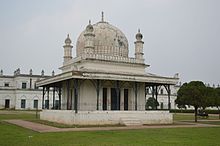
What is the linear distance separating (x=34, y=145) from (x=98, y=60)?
15.9m

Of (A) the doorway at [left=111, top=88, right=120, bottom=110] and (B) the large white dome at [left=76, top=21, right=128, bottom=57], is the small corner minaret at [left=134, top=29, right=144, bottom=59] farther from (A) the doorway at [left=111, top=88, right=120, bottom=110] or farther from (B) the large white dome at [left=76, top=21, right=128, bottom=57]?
(A) the doorway at [left=111, top=88, right=120, bottom=110]

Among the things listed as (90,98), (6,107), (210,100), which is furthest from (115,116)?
(6,107)

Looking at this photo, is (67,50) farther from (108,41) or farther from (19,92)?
(19,92)

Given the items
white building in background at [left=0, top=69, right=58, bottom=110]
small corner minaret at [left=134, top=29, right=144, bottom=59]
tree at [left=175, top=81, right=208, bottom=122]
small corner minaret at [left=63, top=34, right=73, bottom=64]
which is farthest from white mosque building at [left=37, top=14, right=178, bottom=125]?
white building in background at [left=0, top=69, right=58, bottom=110]

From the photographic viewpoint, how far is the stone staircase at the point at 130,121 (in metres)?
24.4

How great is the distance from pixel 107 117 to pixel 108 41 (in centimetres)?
832

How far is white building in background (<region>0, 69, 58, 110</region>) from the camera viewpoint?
6950 centimetres

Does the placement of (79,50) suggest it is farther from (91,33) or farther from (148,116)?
(148,116)

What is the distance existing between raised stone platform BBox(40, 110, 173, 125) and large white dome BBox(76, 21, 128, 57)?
21.4ft

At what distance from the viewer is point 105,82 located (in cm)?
2725

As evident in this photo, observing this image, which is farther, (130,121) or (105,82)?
(105,82)

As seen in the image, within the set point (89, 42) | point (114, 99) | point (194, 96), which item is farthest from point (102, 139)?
point (194, 96)

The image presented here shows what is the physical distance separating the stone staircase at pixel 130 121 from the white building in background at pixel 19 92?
46.9 m

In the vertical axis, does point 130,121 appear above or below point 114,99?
below
